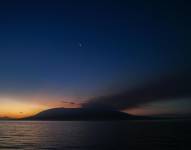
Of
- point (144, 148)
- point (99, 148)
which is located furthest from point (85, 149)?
point (144, 148)

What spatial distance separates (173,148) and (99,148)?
17915 millimetres

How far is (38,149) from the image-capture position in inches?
2630

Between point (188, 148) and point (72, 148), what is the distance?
91.8ft

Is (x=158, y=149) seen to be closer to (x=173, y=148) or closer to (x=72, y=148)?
(x=173, y=148)

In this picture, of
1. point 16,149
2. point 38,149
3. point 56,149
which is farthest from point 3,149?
point 56,149

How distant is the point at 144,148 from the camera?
6500 cm

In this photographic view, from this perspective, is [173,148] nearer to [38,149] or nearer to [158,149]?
[158,149]

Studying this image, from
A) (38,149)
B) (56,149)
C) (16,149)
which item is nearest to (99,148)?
(56,149)

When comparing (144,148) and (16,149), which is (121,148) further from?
(16,149)

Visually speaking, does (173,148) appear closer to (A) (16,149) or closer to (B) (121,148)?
(B) (121,148)

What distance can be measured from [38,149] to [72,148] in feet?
27.4

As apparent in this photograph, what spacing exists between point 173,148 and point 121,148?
12.6m

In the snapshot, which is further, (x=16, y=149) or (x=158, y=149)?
(x=16, y=149)

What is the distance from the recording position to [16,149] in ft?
223
